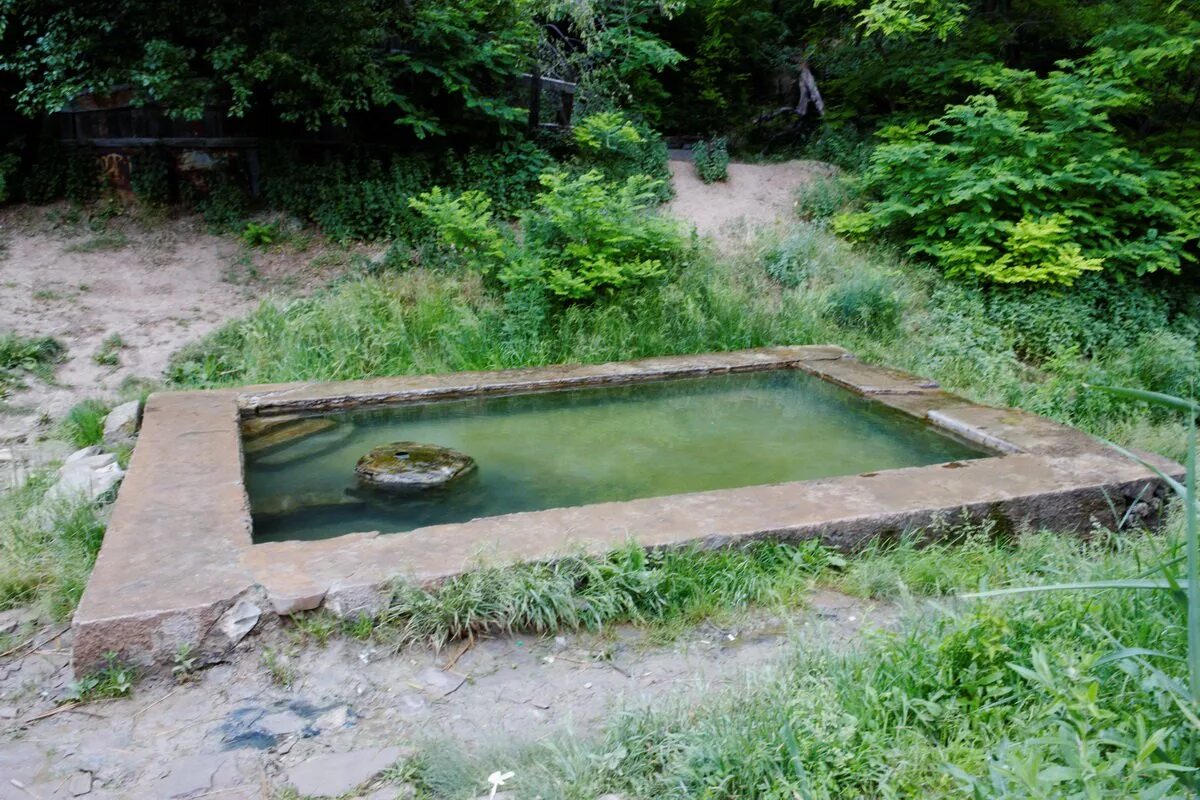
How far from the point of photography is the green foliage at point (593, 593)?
3291 millimetres

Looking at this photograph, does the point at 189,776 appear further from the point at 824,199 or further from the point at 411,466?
the point at 824,199

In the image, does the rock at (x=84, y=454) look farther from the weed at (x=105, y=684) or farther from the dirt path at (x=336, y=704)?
the weed at (x=105, y=684)

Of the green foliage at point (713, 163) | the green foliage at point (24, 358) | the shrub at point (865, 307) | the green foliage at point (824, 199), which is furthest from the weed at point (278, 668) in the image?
the green foliage at point (713, 163)

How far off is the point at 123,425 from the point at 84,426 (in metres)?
0.39

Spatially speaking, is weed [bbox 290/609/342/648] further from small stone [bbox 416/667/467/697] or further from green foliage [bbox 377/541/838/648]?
small stone [bbox 416/667/467/697]

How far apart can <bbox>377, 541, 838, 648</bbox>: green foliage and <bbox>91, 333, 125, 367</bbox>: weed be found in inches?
214

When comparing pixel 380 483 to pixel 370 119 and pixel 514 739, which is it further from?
pixel 370 119

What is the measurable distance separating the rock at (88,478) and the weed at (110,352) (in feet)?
7.98

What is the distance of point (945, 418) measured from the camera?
5.48 m

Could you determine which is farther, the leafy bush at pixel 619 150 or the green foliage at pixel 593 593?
the leafy bush at pixel 619 150

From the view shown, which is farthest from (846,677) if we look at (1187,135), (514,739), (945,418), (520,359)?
(1187,135)

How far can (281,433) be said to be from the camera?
547cm

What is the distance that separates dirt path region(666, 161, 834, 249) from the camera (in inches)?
421

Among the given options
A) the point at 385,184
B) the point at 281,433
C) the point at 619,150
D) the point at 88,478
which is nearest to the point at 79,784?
the point at 88,478
